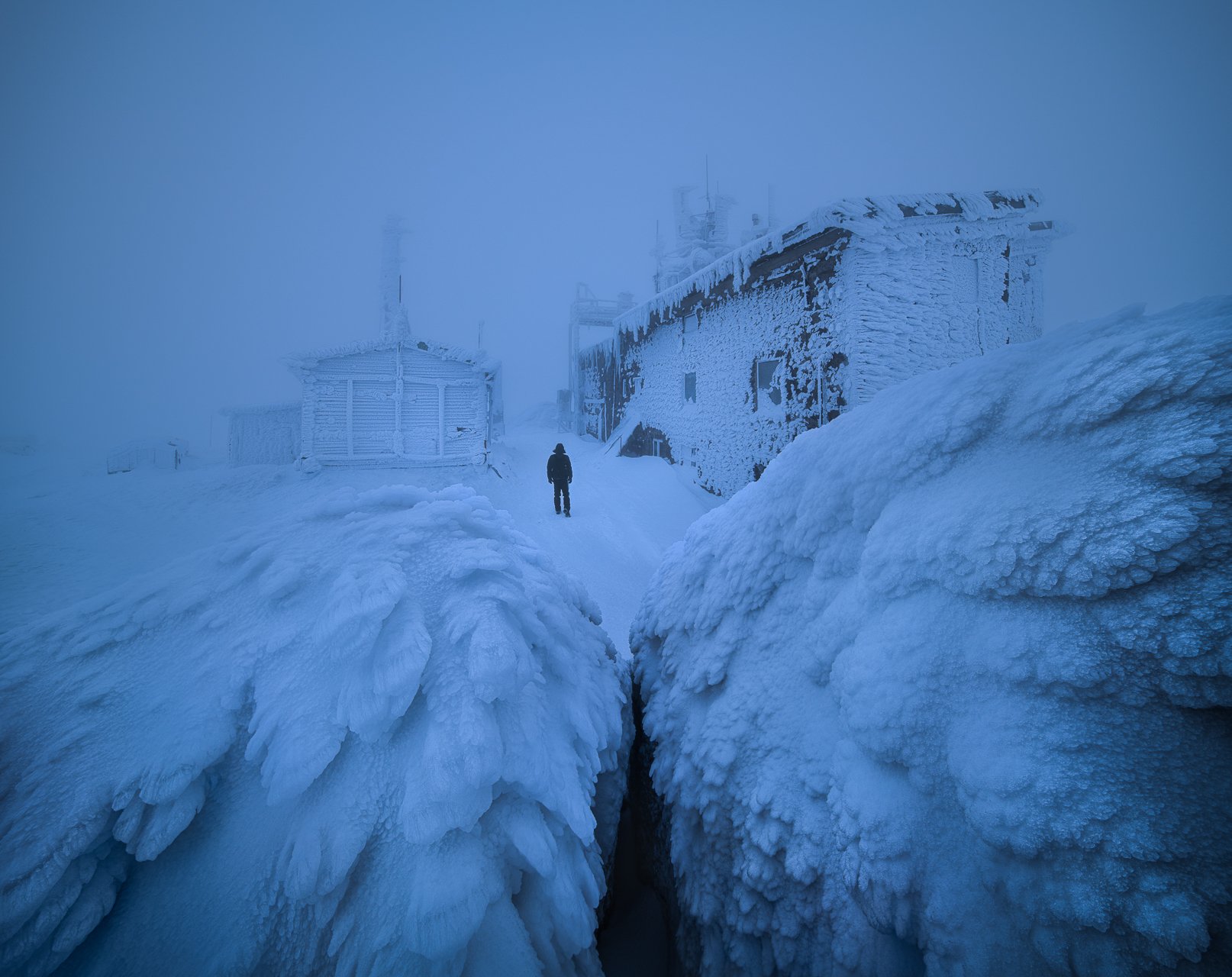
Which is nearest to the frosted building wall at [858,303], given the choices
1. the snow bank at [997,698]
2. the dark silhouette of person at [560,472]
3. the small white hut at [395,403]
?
the dark silhouette of person at [560,472]

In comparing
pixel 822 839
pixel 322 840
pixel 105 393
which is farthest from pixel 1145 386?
pixel 105 393

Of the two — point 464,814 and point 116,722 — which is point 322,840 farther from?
point 116,722

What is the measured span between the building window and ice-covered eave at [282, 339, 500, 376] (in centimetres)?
929

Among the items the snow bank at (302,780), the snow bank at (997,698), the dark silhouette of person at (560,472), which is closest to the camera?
the snow bank at (997,698)

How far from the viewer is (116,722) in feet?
5.24

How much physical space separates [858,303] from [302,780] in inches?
360

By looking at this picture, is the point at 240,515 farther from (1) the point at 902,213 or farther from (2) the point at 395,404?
(1) the point at 902,213

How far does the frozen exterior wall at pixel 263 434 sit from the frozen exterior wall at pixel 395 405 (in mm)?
4853

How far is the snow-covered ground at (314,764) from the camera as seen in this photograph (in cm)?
136

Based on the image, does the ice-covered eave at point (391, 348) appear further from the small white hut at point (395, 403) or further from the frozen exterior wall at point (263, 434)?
the frozen exterior wall at point (263, 434)

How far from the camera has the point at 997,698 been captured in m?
1.30

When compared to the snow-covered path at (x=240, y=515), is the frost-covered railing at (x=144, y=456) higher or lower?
higher

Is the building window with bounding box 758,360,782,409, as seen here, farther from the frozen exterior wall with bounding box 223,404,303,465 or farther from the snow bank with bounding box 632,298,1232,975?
the frozen exterior wall with bounding box 223,404,303,465

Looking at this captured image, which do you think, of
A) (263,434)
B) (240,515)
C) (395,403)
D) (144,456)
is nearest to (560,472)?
(240,515)
